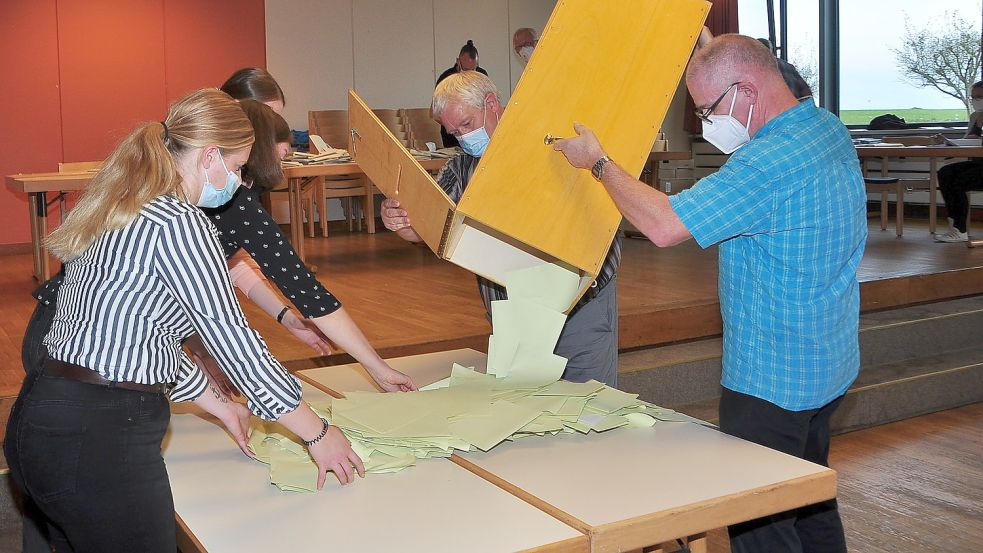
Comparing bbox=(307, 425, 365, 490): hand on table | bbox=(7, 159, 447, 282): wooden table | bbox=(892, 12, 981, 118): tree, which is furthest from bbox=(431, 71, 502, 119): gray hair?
bbox=(892, 12, 981, 118): tree

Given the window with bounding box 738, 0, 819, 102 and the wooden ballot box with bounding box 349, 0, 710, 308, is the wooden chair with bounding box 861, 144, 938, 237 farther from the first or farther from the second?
the wooden ballot box with bounding box 349, 0, 710, 308

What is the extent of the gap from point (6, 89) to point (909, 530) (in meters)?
7.59

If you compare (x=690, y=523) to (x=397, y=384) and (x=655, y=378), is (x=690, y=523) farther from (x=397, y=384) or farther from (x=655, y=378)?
(x=655, y=378)

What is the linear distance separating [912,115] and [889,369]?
6157 millimetres

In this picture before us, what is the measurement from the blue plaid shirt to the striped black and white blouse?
932mm

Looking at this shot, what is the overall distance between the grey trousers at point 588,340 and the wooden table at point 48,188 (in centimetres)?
345

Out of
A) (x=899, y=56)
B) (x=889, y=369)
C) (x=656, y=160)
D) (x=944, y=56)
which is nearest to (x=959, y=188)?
(x=656, y=160)

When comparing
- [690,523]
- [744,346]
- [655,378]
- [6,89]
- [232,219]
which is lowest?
[655,378]

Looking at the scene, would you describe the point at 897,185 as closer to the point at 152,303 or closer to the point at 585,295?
the point at 585,295

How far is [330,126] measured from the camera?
31.1ft

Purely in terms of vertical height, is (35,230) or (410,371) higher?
(35,230)

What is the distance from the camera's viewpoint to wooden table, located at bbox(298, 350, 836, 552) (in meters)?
1.44

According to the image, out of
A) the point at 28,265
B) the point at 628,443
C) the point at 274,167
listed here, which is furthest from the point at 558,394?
the point at 28,265

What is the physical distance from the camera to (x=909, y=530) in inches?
→ 126
